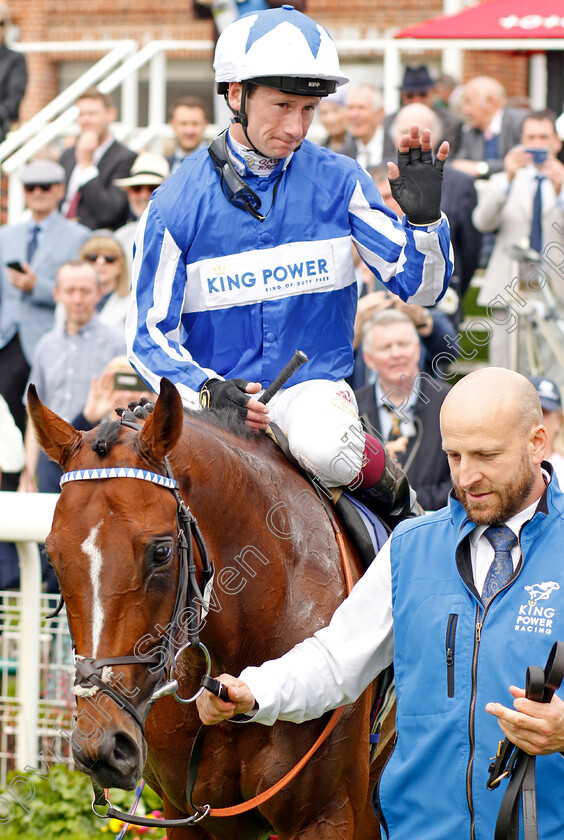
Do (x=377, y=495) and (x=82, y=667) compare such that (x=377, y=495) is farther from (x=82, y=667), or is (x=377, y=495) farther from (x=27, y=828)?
(x=27, y=828)

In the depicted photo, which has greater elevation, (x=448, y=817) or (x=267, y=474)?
(x=267, y=474)

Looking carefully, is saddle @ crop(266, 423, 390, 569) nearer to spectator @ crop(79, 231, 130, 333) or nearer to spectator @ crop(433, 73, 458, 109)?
spectator @ crop(79, 231, 130, 333)

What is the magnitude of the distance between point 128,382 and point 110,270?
6.20ft

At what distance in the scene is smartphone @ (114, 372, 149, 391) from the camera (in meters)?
6.07

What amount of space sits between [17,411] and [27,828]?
3632 mm

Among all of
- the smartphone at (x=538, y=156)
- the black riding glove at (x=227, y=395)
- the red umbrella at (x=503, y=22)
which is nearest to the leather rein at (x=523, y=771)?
the black riding glove at (x=227, y=395)

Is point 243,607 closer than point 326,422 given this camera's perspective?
Yes

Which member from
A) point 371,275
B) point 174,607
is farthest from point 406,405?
point 174,607

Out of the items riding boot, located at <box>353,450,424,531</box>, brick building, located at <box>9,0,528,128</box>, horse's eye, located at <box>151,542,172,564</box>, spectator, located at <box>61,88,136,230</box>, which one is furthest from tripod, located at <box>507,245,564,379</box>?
brick building, located at <box>9,0,528,128</box>

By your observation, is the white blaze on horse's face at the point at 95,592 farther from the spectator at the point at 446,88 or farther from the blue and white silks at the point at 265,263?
the spectator at the point at 446,88

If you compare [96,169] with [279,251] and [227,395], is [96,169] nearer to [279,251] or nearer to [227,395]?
[279,251]

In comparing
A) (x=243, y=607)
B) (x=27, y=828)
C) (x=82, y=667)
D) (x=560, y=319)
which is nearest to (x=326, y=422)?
(x=243, y=607)

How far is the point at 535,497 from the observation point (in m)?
2.71

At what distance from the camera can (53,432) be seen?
2867 mm
